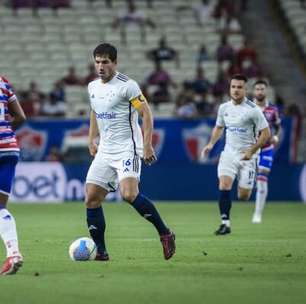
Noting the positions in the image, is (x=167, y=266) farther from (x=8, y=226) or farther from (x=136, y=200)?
(x=8, y=226)

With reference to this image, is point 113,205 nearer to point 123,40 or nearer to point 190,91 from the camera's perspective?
point 190,91

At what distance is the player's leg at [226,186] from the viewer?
53.3 ft

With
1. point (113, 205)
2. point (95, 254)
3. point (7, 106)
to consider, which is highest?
point (7, 106)

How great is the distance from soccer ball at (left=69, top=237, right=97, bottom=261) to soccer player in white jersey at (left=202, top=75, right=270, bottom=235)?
4.92 meters

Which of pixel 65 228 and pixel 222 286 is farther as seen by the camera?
pixel 65 228

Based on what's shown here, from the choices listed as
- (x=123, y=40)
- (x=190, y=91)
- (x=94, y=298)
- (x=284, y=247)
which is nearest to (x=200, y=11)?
(x=123, y=40)

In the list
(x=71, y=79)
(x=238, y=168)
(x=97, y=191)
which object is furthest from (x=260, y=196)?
(x=71, y=79)

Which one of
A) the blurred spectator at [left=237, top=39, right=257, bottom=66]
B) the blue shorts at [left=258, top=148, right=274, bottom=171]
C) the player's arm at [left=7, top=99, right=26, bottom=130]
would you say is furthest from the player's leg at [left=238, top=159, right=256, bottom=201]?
the blurred spectator at [left=237, top=39, right=257, bottom=66]

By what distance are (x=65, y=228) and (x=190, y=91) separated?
426 inches

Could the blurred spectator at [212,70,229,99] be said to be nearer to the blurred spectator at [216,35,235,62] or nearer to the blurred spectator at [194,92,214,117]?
the blurred spectator at [194,92,214,117]

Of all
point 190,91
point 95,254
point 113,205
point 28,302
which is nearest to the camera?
point 28,302

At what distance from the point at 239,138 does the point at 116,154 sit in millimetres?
5577

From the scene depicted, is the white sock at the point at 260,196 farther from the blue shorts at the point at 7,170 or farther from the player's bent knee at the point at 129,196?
the blue shorts at the point at 7,170

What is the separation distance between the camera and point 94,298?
869 centimetres
